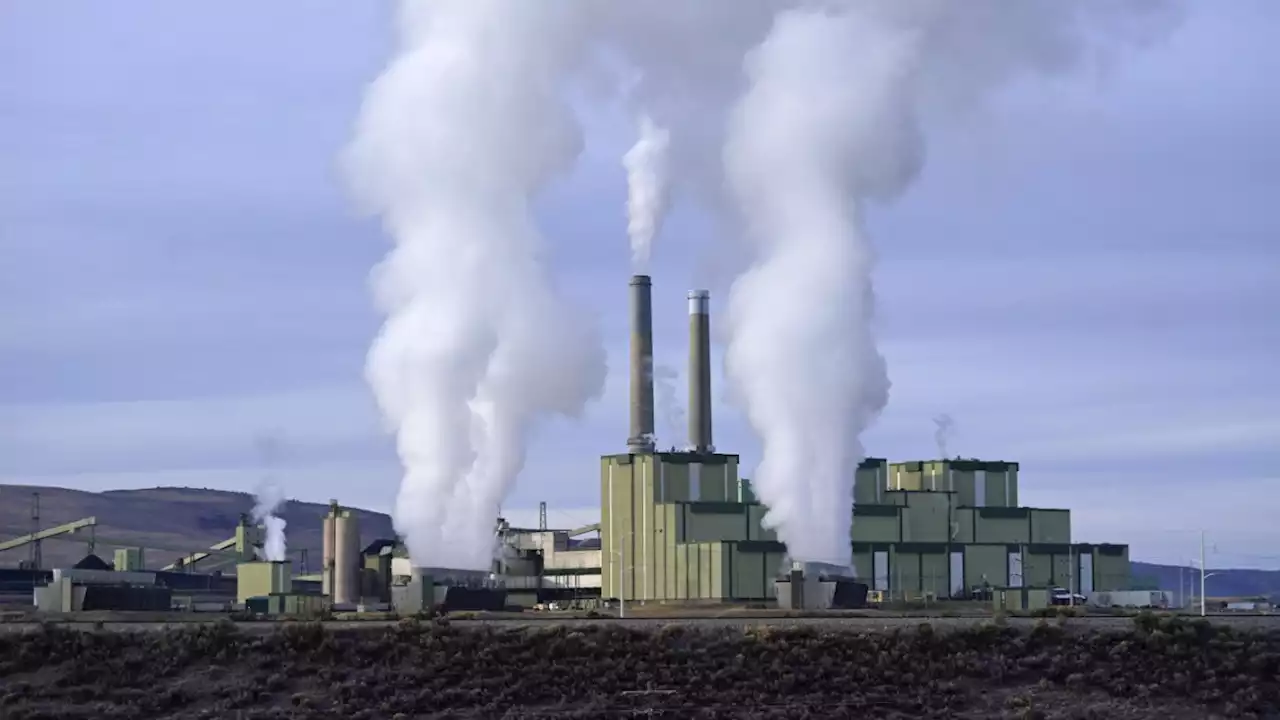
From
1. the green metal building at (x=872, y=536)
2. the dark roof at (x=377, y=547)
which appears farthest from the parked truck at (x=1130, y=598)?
the dark roof at (x=377, y=547)

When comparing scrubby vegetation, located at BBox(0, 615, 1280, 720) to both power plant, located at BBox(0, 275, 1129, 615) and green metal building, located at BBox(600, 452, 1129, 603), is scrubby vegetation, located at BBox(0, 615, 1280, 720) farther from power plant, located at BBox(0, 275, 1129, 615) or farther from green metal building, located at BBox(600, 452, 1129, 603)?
green metal building, located at BBox(600, 452, 1129, 603)

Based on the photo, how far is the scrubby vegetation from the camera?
5412 centimetres

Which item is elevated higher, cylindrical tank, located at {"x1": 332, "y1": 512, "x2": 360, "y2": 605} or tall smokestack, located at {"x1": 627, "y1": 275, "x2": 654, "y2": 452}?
tall smokestack, located at {"x1": 627, "y1": 275, "x2": 654, "y2": 452}

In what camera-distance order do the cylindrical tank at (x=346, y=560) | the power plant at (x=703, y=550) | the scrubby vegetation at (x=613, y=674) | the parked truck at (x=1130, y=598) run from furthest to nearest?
the parked truck at (x=1130, y=598) < the cylindrical tank at (x=346, y=560) < the power plant at (x=703, y=550) < the scrubby vegetation at (x=613, y=674)

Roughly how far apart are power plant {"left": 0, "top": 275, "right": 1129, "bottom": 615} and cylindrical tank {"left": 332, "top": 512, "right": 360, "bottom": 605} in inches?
3.5

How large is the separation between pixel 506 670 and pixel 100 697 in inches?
450

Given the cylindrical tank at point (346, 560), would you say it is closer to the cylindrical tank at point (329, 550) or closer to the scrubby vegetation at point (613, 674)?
the cylindrical tank at point (329, 550)

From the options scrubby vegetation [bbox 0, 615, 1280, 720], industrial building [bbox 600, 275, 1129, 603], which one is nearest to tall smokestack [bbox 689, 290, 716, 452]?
industrial building [bbox 600, 275, 1129, 603]

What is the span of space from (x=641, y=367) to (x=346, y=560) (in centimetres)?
2203

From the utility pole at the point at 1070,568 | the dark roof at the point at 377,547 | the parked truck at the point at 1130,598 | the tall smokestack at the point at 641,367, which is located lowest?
the parked truck at the point at 1130,598

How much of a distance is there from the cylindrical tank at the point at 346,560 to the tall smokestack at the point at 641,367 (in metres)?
18.3

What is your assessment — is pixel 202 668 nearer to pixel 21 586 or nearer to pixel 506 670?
pixel 506 670

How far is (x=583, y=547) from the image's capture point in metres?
138

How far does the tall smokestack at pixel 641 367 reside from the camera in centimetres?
12369
